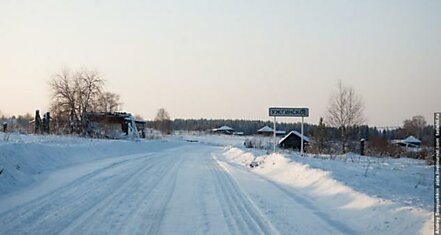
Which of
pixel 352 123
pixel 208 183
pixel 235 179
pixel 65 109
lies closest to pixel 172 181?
pixel 208 183

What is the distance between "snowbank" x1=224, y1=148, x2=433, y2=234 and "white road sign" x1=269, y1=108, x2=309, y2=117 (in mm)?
9550

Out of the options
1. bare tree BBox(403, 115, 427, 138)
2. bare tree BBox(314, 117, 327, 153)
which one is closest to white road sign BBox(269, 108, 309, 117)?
bare tree BBox(314, 117, 327, 153)

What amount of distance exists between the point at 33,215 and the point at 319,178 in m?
8.90

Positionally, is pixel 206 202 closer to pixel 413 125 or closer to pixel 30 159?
pixel 30 159

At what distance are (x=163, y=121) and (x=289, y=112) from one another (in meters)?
142

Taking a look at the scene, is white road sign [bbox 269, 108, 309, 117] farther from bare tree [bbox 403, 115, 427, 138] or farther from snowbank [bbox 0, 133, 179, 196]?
bare tree [bbox 403, 115, 427, 138]

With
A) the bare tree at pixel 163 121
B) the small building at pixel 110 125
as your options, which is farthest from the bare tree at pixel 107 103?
the bare tree at pixel 163 121

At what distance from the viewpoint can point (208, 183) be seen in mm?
15805

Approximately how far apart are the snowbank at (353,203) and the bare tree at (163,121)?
145 m

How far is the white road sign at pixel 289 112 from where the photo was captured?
91.9 ft

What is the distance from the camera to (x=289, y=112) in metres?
28.2

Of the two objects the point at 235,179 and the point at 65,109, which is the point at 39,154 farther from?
the point at 65,109

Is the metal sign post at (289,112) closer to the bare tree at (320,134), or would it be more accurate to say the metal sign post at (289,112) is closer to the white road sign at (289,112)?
the white road sign at (289,112)

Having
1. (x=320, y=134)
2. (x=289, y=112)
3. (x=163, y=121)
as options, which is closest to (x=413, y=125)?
(x=320, y=134)
